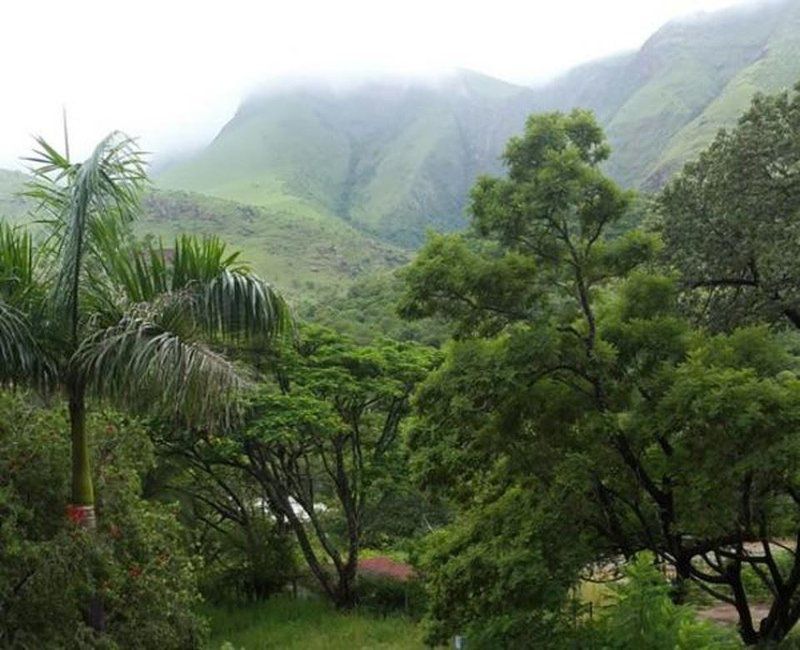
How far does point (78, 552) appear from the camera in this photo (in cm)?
730

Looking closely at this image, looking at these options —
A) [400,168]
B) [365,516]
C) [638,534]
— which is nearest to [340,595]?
[365,516]

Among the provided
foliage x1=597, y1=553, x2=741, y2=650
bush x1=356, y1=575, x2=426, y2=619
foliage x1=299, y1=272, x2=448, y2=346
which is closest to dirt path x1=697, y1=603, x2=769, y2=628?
bush x1=356, y1=575, x2=426, y2=619

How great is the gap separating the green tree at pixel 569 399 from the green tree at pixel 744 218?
105 inches

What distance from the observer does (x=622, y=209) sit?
9.45 metres

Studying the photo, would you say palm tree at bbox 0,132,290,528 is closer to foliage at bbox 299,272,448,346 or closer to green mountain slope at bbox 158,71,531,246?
foliage at bbox 299,272,448,346

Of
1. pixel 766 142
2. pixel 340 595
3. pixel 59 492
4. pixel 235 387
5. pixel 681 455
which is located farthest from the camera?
pixel 340 595

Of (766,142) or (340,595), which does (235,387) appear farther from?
(340,595)

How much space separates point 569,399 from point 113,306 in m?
5.05

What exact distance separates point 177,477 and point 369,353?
581 cm

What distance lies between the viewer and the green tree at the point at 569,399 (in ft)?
29.3

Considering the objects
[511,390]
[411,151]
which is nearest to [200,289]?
[511,390]

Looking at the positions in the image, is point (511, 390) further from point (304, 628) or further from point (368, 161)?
point (368, 161)

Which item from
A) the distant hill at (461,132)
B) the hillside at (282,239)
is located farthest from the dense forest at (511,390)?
the distant hill at (461,132)

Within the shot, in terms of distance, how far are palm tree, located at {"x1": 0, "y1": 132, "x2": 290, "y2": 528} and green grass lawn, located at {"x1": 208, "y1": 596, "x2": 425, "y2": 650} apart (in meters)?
10.1
